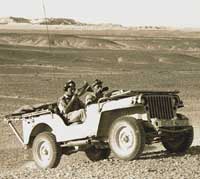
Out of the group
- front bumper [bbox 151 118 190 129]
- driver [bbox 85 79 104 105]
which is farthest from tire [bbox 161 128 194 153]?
driver [bbox 85 79 104 105]

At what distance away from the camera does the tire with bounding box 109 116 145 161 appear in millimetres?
12867

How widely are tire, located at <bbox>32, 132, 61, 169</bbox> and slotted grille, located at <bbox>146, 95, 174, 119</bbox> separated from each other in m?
2.15

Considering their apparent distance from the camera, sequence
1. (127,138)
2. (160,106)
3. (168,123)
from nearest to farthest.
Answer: (127,138), (168,123), (160,106)

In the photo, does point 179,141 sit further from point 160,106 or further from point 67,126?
point 67,126

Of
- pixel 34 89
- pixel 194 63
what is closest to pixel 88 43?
pixel 194 63

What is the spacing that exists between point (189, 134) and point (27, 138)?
332 cm

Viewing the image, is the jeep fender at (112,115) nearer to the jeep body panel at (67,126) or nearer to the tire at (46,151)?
the jeep body panel at (67,126)

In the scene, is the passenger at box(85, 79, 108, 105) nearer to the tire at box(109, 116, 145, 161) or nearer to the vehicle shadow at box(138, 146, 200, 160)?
the tire at box(109, 116, 145, 161)

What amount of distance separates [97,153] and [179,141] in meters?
1.90

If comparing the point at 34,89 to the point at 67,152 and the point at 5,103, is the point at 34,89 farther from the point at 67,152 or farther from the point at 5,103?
the point at 67,152

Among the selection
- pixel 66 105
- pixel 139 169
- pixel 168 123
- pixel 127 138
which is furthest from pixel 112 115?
pixel 139 169

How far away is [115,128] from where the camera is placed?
13258 millimetres

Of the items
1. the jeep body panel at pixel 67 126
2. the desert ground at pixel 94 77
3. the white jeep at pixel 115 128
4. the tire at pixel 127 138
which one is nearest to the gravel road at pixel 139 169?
the desert ground at pixel 94 77

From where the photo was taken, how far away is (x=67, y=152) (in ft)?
49.1
